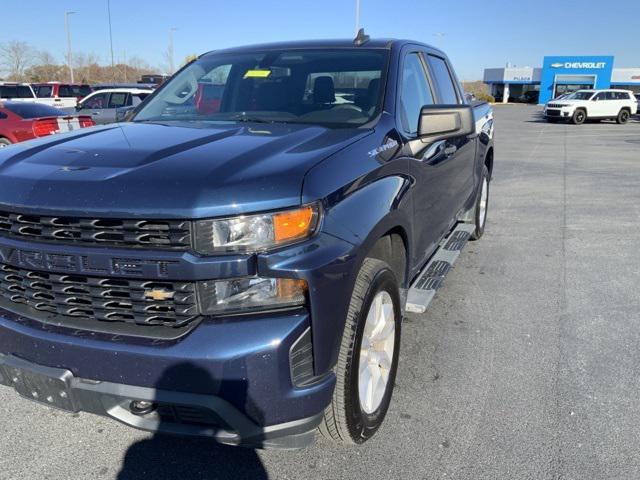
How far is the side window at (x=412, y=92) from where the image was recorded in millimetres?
3320

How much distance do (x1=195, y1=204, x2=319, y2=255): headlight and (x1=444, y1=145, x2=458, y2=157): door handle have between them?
210cm

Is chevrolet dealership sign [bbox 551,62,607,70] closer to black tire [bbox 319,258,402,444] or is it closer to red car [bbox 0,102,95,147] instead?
red car [bbox 0,102,95,147]

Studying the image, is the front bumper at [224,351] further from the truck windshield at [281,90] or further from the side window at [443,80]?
the side window at [443,80]

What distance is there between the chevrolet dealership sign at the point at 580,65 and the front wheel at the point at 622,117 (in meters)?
34.5

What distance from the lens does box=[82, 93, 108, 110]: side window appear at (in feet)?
57.3

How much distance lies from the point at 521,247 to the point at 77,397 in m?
5.17

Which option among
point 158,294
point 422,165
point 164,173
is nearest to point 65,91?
point 422,165

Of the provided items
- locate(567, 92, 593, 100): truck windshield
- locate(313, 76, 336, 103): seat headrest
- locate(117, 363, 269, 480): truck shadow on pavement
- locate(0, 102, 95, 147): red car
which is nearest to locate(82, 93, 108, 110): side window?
locate(0, 102, 95, 147): red car

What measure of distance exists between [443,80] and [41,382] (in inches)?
148

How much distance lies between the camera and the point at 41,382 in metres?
2.21

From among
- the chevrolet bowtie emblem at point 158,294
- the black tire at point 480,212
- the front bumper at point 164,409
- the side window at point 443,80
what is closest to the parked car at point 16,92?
the black tire at point 480,212

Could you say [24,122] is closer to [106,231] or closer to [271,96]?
[271,96]

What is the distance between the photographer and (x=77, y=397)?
7.12ft

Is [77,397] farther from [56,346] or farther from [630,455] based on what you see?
[630,455]
